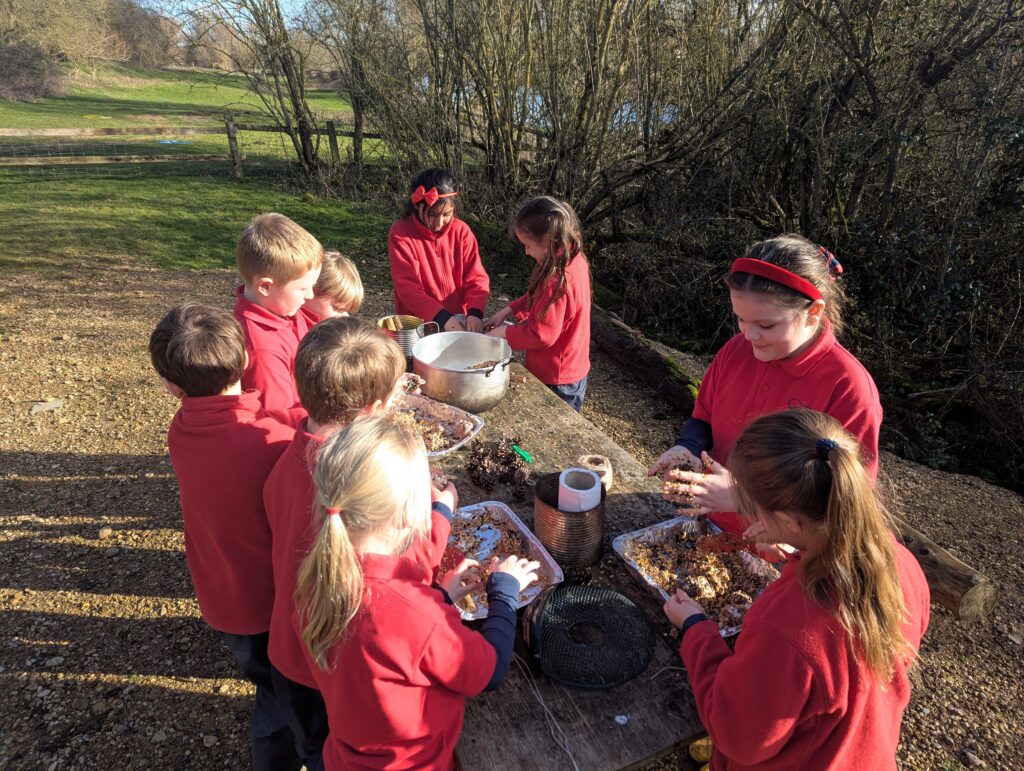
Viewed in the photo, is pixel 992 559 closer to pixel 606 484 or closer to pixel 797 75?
pixel 606 484

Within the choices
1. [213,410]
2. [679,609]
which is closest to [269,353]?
[213,410]

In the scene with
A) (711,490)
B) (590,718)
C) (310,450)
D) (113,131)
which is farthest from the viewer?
(113,131)

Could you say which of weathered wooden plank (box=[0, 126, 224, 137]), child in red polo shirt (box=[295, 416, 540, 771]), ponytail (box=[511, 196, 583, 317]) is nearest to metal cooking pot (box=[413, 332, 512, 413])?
ponytail (box=[511, 196, 583, 317])

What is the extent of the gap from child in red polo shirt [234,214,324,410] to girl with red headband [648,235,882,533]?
5.03ft

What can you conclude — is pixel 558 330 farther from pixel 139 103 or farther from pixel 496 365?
pixel 139 103

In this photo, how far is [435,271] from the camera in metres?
3.97

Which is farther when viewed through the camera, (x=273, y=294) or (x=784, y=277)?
(x=273, y=294)

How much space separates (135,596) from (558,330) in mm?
2603

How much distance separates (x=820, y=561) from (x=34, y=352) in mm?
6953

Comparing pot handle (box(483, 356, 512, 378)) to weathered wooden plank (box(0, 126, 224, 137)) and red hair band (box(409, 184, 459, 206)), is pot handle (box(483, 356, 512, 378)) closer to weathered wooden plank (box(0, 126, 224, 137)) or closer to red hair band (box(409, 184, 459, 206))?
red hair band (box(409, 184, 459, 206))

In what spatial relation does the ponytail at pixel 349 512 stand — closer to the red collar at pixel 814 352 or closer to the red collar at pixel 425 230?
the red collar at pixel 814 352

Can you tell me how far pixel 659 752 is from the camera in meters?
1.52

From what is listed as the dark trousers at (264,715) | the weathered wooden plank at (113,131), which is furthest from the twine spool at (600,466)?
the weathered wooden plank at (113,131)

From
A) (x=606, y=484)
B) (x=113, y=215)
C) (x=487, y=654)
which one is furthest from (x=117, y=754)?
(x=113, y=215)
